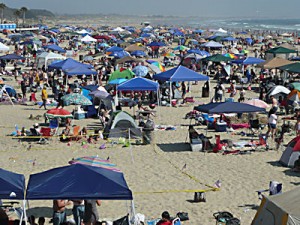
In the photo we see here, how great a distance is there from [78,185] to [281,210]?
270 cm

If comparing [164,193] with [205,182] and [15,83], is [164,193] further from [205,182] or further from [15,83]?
[15,83]

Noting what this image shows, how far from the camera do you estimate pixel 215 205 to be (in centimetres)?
1036

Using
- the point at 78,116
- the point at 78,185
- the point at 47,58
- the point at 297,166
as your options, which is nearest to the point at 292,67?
the point at 78,116

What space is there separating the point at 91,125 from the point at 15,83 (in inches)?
450

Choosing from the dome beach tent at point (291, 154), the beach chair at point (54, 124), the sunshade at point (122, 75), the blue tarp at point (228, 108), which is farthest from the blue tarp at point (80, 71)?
the dome beach tent at point (291, 154)

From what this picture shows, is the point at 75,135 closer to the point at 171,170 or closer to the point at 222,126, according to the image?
the point at 171,170

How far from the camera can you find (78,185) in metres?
7.45

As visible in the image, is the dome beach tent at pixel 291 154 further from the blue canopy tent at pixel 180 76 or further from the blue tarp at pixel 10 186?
the blue canopy tent at pixel 180 76

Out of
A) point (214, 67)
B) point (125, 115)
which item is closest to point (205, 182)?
point (125, 115)

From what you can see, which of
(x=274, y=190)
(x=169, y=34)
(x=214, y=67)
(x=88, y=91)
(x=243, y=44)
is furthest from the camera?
(x=169, y=34)

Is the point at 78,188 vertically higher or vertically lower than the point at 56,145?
higher

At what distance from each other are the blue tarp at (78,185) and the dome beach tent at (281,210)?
6.35 feet

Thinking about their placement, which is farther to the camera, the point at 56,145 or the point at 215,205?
the point at 56,145

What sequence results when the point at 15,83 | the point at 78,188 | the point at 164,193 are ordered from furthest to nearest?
1. the point at 15,83
2. the point at 164,193
3. the point at 78,188
